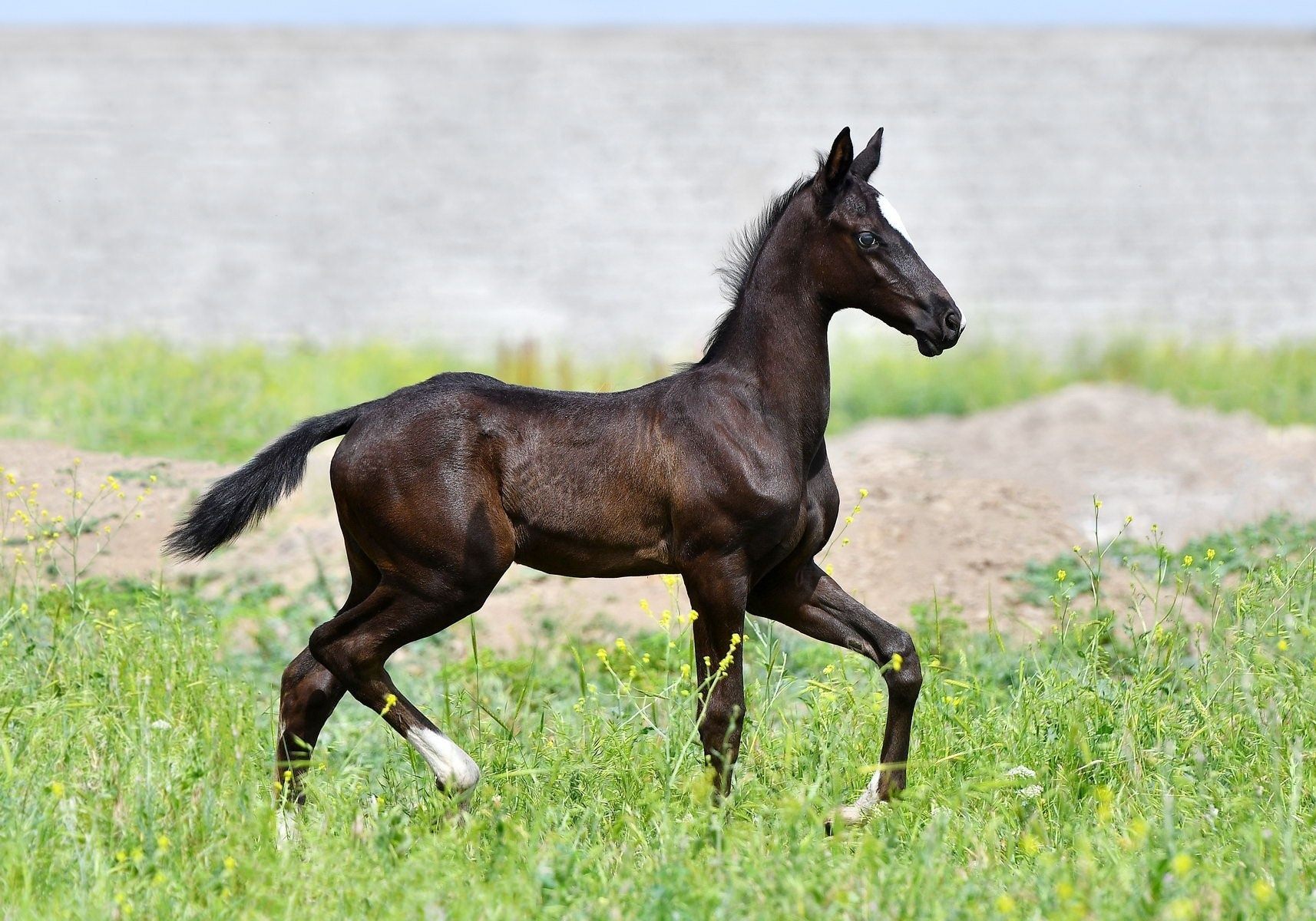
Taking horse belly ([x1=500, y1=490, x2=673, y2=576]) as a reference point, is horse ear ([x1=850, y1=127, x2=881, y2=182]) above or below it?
above

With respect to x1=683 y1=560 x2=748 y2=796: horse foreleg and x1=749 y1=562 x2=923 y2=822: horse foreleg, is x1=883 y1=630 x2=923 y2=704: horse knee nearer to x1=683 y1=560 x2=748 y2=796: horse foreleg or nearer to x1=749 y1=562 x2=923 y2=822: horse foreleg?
x1=749 y1=562 x2=923 y2=822: horse foreleg

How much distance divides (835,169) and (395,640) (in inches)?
79.0

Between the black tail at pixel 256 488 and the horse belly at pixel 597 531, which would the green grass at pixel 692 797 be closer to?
the horse belly at pixel 597 531

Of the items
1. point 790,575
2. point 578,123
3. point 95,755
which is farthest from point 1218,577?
point 578,123

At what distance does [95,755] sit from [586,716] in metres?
1.56

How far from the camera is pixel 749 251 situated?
4863 millimetres

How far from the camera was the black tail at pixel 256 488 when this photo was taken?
15.4ft

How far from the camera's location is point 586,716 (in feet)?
15.5

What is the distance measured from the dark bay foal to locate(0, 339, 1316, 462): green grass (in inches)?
206

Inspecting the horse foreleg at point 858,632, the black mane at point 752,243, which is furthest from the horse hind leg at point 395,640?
the black mane at point 752,243

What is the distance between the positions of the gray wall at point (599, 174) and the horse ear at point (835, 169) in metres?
11.5

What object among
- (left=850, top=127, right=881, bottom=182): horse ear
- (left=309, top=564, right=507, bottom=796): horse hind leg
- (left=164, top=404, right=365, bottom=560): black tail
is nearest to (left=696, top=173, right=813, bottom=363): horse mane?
(left=850, top=127, right=881, bottom=182): horse ear

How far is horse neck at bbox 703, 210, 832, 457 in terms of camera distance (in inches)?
183

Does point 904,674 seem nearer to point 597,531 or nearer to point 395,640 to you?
point 597,531
